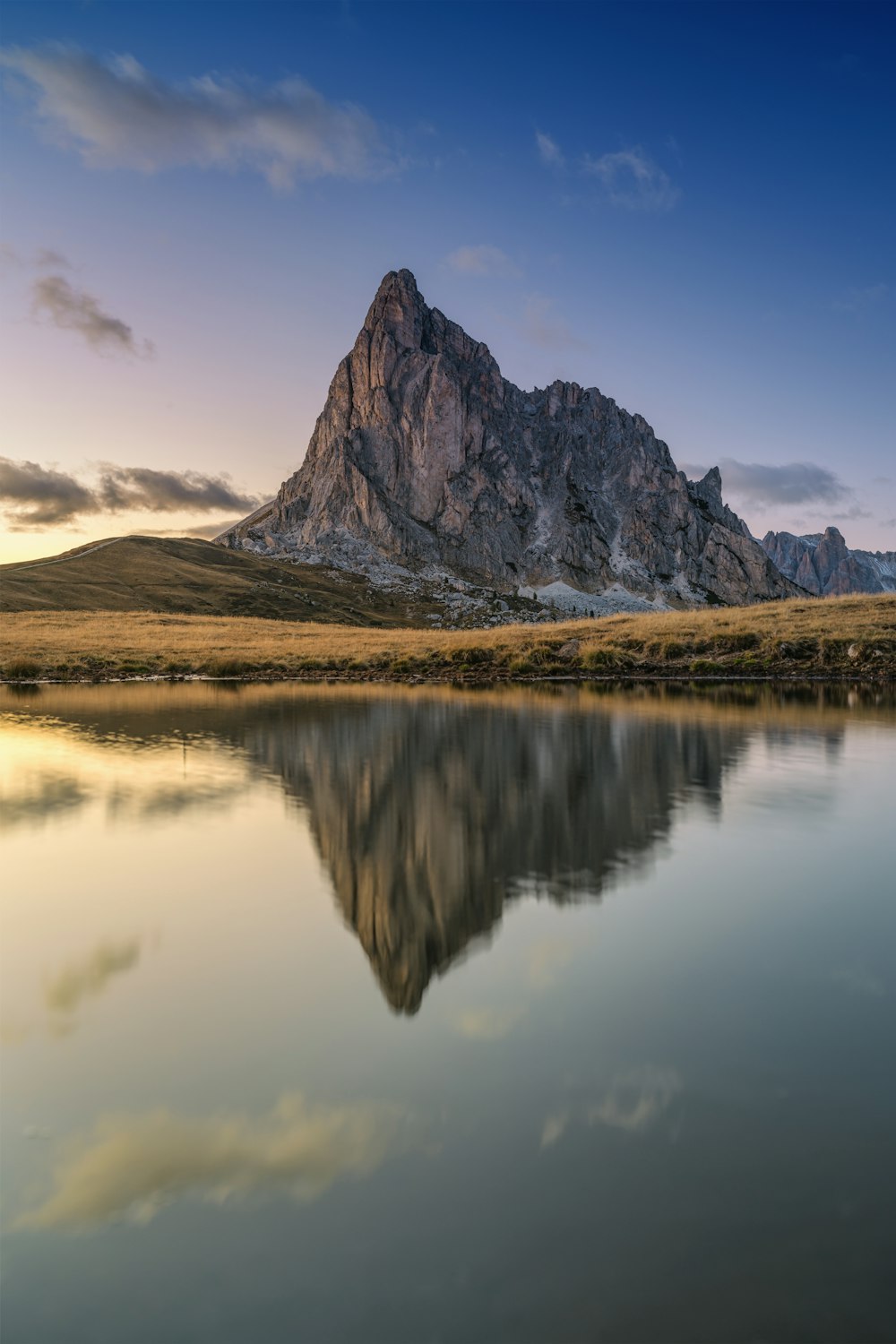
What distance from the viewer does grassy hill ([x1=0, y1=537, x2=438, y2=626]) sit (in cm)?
12862

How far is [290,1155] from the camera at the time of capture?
16.5ft

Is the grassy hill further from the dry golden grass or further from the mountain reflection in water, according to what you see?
the mountain reflection in water

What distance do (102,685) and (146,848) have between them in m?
A: 34.8

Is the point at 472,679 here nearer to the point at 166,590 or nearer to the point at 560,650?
the point at 560,650

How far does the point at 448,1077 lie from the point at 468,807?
28.5 feet

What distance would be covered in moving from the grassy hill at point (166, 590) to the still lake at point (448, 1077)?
105806 mm

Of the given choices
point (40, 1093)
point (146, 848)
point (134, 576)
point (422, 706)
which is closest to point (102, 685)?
point (422, 706)

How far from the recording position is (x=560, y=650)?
5303cm

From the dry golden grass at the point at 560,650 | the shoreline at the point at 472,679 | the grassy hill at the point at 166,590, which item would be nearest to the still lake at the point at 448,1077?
the shoreline at the point at 472,679

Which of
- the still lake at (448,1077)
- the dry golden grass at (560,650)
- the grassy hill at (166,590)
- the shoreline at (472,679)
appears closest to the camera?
the still lake at (448,1077)

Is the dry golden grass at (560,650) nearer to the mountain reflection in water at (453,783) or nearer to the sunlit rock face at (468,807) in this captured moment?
the mountain reflection in water at (453,783)

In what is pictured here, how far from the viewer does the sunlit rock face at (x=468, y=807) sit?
30.0ft

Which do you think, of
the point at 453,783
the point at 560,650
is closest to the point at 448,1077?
the point at 453,783

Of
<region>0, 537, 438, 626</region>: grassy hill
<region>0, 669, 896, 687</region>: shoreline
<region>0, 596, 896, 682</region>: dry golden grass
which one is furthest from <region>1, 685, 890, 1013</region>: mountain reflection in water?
<region>0, 537, 438, 626</region>: grassy hill
